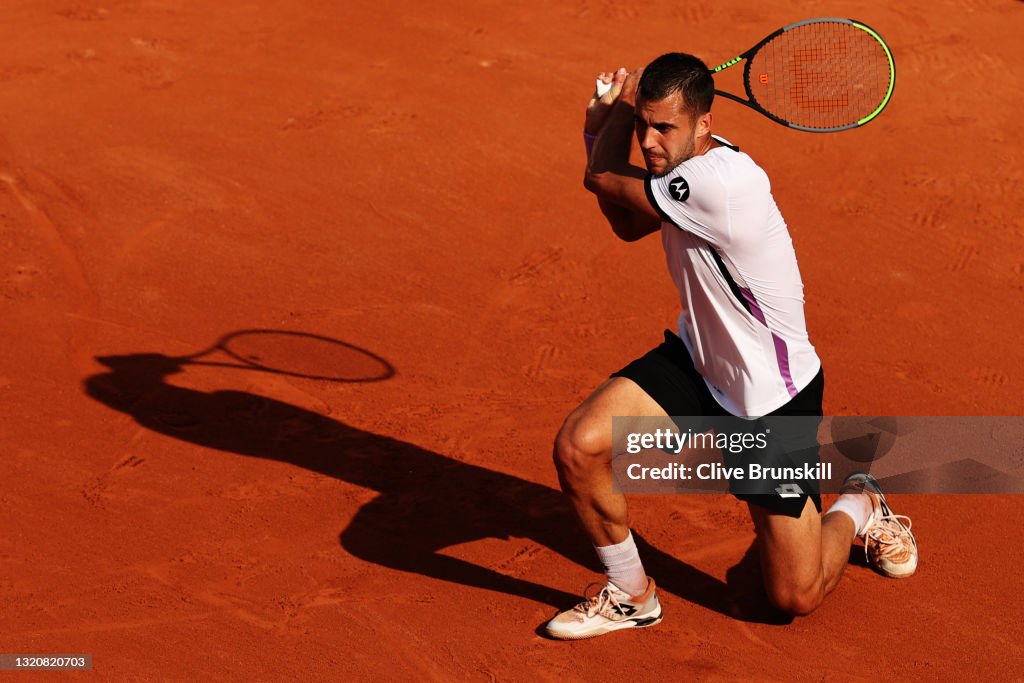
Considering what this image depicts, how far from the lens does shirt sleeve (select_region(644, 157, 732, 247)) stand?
4.66 meters

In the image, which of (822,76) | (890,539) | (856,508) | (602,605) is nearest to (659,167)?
(602,605)

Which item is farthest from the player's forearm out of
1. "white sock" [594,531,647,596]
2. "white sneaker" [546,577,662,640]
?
"white sneaker" [546,577,662,640]

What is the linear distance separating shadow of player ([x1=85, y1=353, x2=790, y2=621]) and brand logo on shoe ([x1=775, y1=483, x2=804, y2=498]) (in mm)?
667

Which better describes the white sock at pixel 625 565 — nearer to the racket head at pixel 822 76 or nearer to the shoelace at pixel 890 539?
the shoelace at pixel 890 539

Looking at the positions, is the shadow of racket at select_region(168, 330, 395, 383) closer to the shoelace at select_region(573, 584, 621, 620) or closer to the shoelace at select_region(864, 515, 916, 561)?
the shoelace at select_region(573, 584, 621, 620)

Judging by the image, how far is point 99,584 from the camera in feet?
17.9

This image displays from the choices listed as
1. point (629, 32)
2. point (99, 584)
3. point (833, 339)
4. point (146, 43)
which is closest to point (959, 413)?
point (833, 339)

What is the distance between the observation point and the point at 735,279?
191 inches

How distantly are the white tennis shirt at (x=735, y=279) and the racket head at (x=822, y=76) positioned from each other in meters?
2.62

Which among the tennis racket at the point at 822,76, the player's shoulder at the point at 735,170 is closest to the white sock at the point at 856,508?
the player's shoulder at the point at 735,170

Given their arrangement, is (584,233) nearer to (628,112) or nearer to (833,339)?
(833,339)

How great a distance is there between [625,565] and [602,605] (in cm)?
21

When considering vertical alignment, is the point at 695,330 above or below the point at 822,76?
below

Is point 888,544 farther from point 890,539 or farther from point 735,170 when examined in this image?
point 735,170
